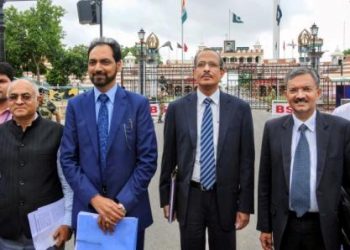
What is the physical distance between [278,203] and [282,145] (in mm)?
381

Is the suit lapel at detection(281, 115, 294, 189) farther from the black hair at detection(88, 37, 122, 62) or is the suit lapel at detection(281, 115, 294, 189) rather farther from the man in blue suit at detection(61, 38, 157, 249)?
the black hair at detection(88, 37, 122, 62)

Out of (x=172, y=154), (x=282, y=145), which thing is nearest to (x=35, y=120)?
(x=172, y=154)

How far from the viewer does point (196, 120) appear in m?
3.58

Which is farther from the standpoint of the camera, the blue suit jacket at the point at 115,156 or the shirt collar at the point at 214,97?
the shirt collar at the point at 214,97

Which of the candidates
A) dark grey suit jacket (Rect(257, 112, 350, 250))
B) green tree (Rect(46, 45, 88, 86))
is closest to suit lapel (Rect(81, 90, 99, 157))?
dark grey suit jacket (Rect(257, 112, 350, 250))

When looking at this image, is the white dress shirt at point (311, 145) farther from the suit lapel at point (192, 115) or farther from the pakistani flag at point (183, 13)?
the pakistani flag at point (183, 13)

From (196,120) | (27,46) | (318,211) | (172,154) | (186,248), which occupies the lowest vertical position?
(186,248)

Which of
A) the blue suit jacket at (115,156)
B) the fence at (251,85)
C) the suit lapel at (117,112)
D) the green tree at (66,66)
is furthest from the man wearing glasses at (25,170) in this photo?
the green tree at (66,66)

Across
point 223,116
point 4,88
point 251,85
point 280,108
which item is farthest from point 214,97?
point 251,85

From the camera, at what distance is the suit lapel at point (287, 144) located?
10.3 ft

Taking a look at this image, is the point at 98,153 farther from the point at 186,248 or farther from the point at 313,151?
the point at 313,151

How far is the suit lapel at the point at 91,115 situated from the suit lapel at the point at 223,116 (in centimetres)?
90

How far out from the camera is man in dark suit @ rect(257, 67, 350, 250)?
10.1 feet

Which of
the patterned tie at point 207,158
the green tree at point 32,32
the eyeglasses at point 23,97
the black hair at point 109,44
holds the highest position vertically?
the green tree at point 32,32
